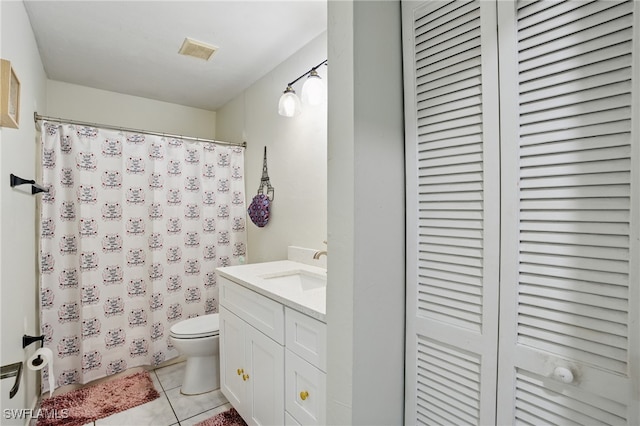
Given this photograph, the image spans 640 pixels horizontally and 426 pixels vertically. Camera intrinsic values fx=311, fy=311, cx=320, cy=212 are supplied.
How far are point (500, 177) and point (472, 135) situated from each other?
0.44 ft

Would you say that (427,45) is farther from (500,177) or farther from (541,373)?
(541,373)

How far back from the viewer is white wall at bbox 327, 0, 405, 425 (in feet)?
2.80

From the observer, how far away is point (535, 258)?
733 mm

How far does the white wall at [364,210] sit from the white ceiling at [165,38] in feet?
3.61

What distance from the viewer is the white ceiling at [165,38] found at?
5.79 ft

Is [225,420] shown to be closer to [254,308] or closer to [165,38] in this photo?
[254,308]

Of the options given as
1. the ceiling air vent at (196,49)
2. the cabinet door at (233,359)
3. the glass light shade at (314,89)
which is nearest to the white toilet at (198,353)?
the cabinet door at (233,359)

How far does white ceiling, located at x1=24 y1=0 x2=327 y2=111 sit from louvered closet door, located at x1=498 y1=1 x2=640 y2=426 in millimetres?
1422

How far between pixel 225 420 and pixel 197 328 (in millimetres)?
623

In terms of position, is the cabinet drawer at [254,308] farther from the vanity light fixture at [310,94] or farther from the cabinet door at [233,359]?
the vanity light fixture at [310,94]

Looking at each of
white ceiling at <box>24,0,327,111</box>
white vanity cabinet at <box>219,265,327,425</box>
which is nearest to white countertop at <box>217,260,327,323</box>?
white vanity cabinet at <box>219,265,327,425</box>

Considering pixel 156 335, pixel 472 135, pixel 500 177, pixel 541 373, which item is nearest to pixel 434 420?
pixel 541 373

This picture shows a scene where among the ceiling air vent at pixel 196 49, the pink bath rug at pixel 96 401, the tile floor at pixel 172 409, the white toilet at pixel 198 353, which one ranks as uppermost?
the ceiling air vent at pixel 196 49

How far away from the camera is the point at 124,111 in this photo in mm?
3016
